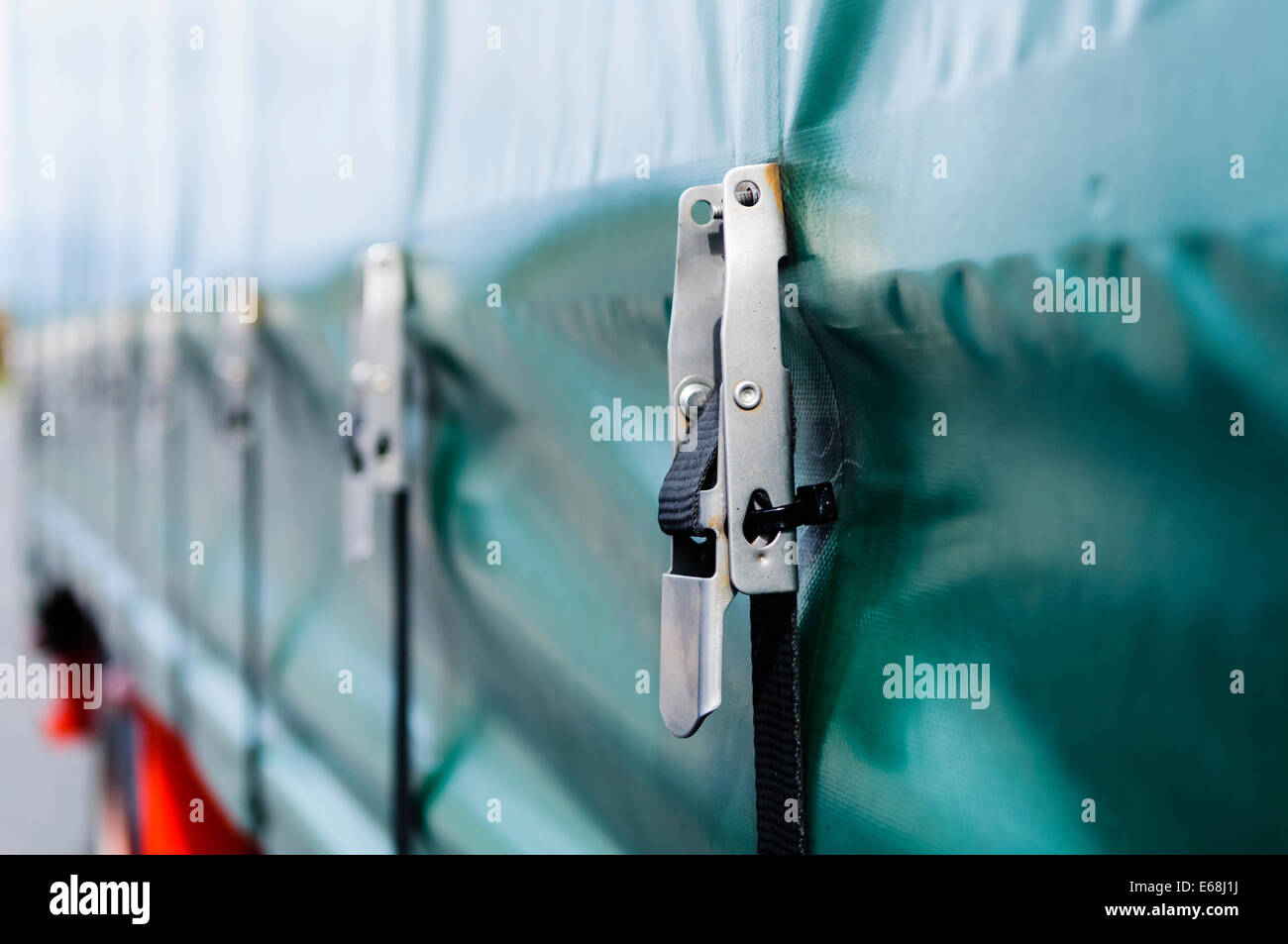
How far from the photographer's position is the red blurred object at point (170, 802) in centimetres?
203

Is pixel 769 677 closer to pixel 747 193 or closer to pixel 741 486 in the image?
pixel 741 486

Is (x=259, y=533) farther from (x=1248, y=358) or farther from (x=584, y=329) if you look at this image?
(x=1248, y=358)

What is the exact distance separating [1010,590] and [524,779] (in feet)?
2.16

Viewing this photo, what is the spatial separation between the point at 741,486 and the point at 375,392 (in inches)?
29.8

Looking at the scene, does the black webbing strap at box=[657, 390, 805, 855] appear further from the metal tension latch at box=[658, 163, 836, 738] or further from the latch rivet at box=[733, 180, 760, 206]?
the latch rivet at box=[733, 180, 760, 206]

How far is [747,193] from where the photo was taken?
31.1 inches

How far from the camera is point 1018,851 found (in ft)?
2.19

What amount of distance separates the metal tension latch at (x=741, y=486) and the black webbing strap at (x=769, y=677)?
0.04 feet

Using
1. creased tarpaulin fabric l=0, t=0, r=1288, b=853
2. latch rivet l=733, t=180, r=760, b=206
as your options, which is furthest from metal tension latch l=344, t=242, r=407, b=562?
latch rivet l=733, t=180, r=760, b=206

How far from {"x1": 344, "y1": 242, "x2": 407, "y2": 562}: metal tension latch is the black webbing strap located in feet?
2.23

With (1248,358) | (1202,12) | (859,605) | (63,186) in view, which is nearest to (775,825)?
(859,605)

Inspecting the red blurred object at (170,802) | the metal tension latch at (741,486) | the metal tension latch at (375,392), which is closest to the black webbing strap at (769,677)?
the metal tension latch at (741,486)

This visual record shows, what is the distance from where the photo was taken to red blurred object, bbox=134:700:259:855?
2027mm

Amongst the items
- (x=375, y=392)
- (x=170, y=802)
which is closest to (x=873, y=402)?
(x=375, y=392)
